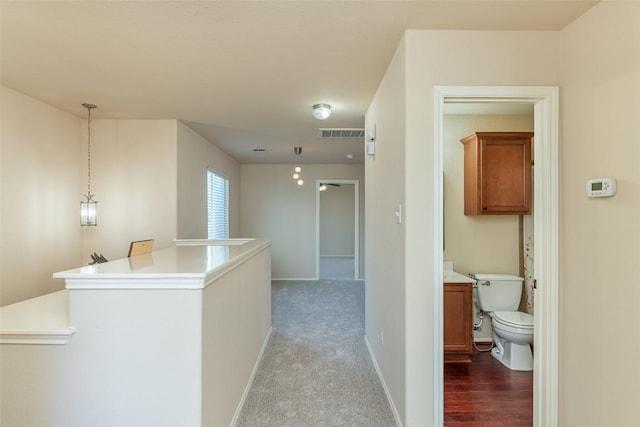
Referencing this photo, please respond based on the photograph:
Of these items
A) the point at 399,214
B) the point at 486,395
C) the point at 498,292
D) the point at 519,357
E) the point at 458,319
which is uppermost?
the point at 399,214

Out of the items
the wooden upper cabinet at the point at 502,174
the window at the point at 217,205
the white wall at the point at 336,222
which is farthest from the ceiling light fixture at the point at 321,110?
the white wall at the point at 336,222

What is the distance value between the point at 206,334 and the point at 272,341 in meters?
2.07

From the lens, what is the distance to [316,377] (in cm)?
269

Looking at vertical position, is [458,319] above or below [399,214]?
below

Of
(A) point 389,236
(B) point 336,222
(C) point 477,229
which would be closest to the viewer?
(A) point 389,236

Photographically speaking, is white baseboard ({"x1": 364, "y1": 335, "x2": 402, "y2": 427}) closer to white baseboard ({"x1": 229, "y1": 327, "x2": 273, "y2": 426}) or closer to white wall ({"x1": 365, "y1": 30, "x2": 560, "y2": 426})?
white wall ({"x1": 365, "y1": 30, "x2": 560, "y2": 426})

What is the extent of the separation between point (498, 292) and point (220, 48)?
3268 millimetres

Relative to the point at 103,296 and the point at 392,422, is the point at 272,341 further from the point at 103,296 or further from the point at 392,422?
the point at 103,296

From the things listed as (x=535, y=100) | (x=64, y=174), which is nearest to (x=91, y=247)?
(x=64, y=174)

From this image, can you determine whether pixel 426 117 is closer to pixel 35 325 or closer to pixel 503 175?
pixel 503 175

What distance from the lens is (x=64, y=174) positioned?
11.2 feet

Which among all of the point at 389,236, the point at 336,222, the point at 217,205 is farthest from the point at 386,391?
the point at 336,222

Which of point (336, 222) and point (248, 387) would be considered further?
point (336, 222)

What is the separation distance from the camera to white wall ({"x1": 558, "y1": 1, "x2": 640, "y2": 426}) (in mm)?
1470
